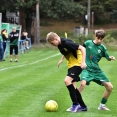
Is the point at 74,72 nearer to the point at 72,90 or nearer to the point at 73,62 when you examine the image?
the point at 73,62

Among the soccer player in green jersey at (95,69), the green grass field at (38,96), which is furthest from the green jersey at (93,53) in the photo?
the green grass field at (38,96)

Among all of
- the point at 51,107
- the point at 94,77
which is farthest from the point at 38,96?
the point at 94,77

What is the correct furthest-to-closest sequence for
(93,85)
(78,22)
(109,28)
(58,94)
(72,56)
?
(78,22) < (109,28) < (93,85) < (58,94) < (72,56)

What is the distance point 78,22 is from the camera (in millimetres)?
71625

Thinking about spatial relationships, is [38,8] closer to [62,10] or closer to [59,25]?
[62,10]

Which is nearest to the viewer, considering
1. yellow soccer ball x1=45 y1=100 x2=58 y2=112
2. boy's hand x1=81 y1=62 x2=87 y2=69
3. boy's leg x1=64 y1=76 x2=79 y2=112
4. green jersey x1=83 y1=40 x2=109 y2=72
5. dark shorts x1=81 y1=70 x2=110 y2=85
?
boy's hand x1=81 y1=62 x2=87 y2=69

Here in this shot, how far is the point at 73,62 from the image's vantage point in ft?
29.7

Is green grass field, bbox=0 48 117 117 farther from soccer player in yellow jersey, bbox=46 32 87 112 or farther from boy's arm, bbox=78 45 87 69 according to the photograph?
boy's arm, bbox=78 45 87 69

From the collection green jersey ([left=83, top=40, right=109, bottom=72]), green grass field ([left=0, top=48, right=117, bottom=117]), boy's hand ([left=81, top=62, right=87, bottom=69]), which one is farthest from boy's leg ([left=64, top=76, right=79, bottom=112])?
green jersey ([left=83, top=40, right=109, bottom=72])

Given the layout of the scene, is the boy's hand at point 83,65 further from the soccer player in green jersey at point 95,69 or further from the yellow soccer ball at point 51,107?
the yellow soccer ball at point 51,107

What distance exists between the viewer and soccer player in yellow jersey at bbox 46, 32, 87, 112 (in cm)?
881

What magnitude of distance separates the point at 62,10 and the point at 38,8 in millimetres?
3931

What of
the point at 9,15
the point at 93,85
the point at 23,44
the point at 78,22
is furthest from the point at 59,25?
the point at 93,85

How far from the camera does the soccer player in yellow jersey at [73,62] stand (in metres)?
8.81
